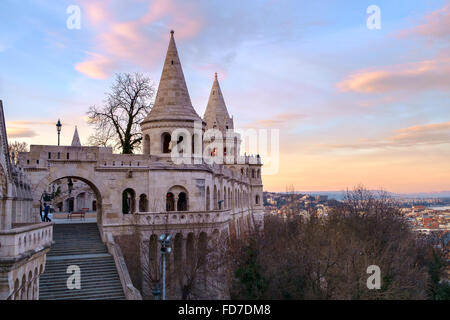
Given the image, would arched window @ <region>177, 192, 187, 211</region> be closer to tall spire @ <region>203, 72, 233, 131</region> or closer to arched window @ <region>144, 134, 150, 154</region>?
arched window @ <region>144, 134, 150, 154</region>

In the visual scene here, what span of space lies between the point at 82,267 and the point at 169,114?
1211 cm

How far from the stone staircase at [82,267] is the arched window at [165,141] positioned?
291 inches

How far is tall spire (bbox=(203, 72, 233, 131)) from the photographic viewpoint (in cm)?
5584

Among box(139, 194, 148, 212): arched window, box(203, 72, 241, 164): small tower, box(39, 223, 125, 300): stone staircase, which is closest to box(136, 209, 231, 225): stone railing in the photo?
box(139, 194, 148, 212): arched window

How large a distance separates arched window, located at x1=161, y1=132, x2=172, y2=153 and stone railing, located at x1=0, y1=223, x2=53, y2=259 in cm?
1347

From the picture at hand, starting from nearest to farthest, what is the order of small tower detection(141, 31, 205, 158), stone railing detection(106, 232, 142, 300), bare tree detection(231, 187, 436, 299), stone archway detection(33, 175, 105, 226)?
stone railing detection(106, 232, 142, 300) < bare tree detection(231, 187, 436, 299) < stone archway detection(33, 175, 105, 226) < small tower detection(141, 31, 205, 158)

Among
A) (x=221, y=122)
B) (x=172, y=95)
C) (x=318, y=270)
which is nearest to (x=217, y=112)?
(x=221, y=122)

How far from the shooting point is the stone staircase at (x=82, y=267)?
20.1 meters

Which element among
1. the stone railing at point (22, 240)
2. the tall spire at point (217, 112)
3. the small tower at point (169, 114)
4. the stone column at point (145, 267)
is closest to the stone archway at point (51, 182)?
the stone column at point (145, 267)

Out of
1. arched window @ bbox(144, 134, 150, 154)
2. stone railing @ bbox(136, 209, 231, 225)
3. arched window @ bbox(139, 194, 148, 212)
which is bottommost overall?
stone railing @ bbox(136, 209, 231, 225)

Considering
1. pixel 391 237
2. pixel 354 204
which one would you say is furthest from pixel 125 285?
pixel 354 204

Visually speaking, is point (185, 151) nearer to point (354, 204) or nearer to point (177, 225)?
point (177, 225)

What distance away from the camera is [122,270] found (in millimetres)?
21484
